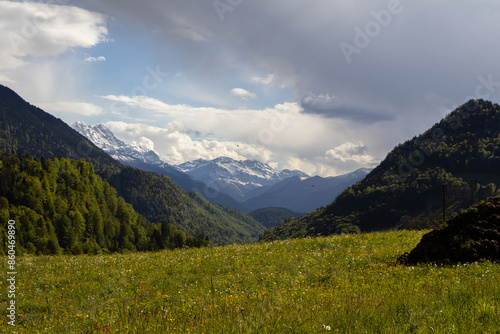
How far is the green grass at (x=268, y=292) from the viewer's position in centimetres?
599

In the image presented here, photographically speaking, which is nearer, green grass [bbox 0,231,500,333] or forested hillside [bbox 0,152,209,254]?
green grass [bbox 0,231,500,333]

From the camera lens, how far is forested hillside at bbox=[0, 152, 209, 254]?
13450 cm

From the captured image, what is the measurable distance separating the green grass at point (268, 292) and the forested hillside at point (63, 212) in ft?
458

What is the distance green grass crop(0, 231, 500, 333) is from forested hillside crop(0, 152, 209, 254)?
139462mm

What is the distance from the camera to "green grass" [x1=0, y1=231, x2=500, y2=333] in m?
5.99

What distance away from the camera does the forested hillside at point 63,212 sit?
441 ft

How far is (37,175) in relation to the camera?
152 m

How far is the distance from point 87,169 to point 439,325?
207 metres

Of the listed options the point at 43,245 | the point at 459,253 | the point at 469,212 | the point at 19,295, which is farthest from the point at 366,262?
the point at 43,245

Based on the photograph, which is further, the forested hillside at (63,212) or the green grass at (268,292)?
the forested hillside at (63,212)

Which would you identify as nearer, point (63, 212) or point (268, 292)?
point (268, 292)

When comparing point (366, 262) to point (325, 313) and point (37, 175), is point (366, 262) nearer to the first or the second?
point (325, 313)

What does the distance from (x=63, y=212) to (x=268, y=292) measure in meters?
172

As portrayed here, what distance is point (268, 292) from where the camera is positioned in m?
11.5
